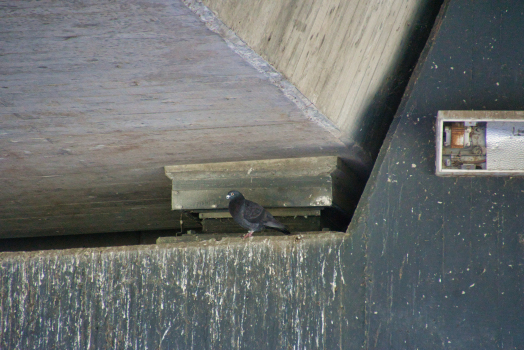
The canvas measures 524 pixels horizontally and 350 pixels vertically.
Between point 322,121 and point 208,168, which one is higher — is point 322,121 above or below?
above

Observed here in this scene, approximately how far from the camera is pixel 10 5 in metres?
2.03

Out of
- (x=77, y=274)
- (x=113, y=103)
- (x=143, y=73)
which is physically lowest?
(x=77, y=274)

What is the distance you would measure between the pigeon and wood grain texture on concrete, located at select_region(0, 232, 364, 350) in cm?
51

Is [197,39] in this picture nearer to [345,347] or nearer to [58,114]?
[58,114]

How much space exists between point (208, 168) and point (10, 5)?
7.04ft

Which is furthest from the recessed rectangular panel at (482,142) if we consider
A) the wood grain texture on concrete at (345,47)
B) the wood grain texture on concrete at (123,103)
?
the wood grain texture on concrete at (123,103)

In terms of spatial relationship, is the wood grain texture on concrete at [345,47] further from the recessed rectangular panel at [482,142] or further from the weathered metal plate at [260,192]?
the recessed rectangular panel at [482,142]

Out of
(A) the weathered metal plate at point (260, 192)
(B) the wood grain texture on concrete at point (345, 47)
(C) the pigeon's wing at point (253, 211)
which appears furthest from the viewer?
(A) the weathered metal plate at point (260, 192)

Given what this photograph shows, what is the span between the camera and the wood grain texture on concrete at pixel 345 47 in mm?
2375

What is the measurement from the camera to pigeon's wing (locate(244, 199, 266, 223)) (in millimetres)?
3641

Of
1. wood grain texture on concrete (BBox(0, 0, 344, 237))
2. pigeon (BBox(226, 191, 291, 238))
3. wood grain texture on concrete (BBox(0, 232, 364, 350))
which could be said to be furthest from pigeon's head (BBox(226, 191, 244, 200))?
wood grain texture on concrete (BBox(0, 232, 364, 350))

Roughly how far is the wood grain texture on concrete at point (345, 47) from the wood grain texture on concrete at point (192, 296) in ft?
2.83

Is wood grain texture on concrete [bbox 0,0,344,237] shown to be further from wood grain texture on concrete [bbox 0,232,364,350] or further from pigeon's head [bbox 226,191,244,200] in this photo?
wood grain texture on concrete [bbox 0,232,364,350]

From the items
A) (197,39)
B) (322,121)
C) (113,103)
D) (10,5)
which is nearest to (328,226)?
(322,121)
